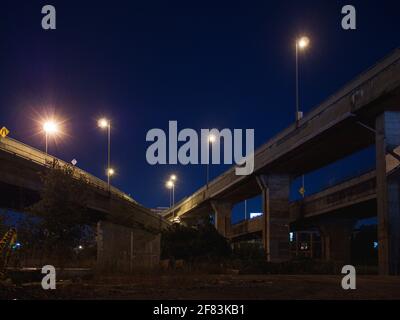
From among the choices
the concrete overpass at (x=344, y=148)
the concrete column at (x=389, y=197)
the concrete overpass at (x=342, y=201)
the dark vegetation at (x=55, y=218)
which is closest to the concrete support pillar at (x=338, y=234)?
the concrete overpass at (x=342, y=201)

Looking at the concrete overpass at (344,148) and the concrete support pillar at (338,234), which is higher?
the concrete overpass at (344,148)

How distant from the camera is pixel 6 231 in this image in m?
20.9

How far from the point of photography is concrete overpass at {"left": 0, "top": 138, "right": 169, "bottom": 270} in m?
29.8

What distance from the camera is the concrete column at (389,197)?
34.2 metres

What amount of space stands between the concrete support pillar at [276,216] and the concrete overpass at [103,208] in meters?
14.2

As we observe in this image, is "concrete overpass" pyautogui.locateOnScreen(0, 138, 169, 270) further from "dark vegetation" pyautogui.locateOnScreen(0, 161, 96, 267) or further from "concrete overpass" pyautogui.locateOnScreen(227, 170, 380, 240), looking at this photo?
"concrete overpass" pyautogui.locateOnScreen(227, 170, 380, 240)

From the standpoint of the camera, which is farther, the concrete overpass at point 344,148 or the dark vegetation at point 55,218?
the concrete overpass at point 344,148

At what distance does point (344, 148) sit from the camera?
4850 centimetres

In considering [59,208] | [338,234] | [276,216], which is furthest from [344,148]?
[338,234]

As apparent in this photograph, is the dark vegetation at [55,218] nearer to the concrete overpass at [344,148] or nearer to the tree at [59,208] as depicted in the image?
the tree at [59,208]

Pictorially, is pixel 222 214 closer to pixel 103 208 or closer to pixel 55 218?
pixel 103 208

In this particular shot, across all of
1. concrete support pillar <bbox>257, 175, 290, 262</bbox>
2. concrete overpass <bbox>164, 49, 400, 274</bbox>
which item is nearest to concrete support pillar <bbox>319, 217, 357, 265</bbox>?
concrete overpass <bbox>164, 49, 400, 274</bbox>
